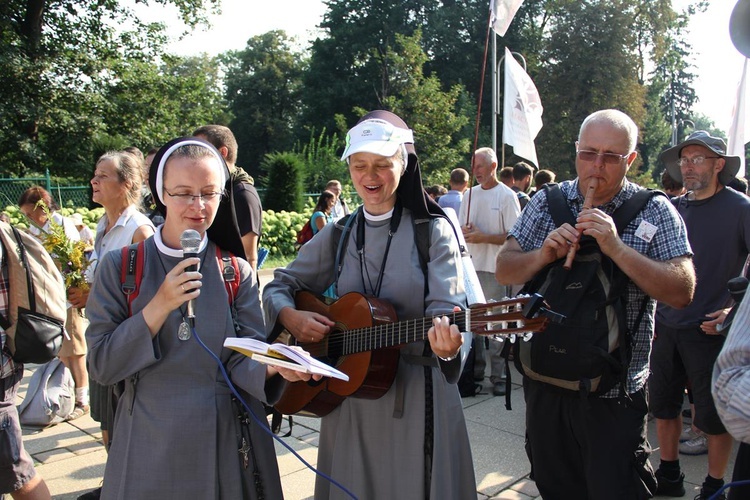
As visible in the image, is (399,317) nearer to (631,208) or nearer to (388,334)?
(388,334)

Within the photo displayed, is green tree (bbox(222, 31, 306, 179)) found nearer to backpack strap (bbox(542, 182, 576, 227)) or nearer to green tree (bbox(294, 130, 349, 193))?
green tree (bbox(294, 130, 349, 193))

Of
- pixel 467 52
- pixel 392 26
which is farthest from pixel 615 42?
pixel 392 26

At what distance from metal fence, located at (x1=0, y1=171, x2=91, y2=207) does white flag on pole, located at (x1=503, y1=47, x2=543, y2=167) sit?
1142 cm

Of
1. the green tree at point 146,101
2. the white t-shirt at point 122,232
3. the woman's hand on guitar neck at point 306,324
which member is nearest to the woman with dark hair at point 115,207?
the white t-shirt at point 122,232

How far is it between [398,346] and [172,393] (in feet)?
2.92

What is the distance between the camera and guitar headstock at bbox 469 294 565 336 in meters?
2.14

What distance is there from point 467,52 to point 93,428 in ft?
134

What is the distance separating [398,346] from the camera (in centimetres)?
260

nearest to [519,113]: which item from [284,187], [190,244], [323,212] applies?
[323,212]

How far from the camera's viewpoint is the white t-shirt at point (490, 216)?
21.1ft

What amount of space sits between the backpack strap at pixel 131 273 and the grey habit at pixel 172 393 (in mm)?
19

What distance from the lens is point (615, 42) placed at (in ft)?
122

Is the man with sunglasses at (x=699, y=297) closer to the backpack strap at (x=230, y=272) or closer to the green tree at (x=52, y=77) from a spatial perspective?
the backpack strap at (x=230, y=272)

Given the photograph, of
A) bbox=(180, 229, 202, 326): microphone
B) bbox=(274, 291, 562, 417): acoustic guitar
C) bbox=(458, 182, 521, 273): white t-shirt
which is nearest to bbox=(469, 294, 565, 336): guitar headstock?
bbox=(274, 291, 562, 417): acoustic guitar
